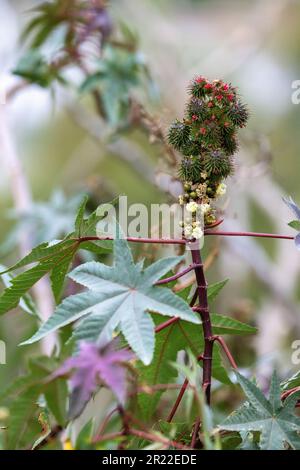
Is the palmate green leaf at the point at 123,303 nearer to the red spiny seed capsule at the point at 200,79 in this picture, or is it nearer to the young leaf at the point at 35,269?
the young leaf at the point at 35,269

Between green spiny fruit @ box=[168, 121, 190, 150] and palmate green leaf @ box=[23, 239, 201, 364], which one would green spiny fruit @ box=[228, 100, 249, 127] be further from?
palmate green leaf @ box=[23, 239, 201, 364]

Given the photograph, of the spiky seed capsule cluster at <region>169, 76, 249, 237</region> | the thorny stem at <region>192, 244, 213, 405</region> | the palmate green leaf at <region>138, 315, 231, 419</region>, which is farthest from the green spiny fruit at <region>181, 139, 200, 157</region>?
the palmate green leaf at <region>138, 315, 231, 419</region>

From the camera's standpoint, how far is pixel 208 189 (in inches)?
33.7

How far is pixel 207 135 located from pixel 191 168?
46mm

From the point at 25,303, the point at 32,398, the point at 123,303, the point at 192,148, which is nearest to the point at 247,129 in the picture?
the point at 25,303

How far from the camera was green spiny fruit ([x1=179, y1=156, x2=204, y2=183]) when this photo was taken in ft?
2.78

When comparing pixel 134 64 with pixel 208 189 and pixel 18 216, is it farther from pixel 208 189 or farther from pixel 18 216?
pixel 208 189

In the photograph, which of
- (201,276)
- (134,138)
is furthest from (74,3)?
(134,138)

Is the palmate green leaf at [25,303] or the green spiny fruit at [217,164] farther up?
the green spiny fruit at [217,164]

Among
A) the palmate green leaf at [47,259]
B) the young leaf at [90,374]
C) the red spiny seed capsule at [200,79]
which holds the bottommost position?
the young leaf at [90,374]

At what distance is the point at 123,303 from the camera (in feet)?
2.60

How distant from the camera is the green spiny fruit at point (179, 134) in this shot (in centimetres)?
86

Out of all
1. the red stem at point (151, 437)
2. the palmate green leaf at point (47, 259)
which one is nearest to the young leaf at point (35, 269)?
the palmate green leaf at point (47, 259)

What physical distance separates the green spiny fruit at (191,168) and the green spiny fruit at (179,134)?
0.03 meters
